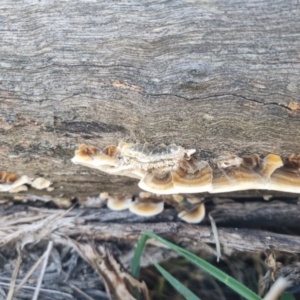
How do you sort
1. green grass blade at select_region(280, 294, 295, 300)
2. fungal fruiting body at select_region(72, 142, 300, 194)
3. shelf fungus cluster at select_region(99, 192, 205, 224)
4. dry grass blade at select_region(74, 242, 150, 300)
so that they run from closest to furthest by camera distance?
1. fungal fruiting body at select_region(72, 142, 300, 194)
2. green grass blade at select_region(280, 294, 295, 300)
3. dry grass blade at select_region(74, 242, 150, 300)
4. shelf fungus cluster at select_region(99, 192, 205, 224)

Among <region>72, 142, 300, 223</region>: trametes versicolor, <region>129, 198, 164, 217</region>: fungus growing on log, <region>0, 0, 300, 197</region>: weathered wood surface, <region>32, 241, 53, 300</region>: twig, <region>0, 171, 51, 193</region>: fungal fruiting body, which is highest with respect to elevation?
<region>0, 0, 300, 197</region>: weathered wood surface

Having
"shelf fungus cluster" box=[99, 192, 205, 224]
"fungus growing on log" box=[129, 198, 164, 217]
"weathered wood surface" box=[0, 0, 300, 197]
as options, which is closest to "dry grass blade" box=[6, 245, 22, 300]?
"shelf fungus cluster" box=[99, 192, 205, 224]

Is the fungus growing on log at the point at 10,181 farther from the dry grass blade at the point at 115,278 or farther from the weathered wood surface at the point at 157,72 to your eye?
the dry grass blade at the point at 115,278

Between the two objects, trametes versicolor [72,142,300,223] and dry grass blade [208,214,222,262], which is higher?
trametes versicolor [72,142,300,223]

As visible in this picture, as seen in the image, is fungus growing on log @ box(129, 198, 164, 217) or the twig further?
fungus growing on log @ box(129, 198, 164, 217)

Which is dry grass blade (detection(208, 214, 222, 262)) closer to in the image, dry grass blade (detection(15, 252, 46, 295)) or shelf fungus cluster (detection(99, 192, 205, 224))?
shelf fungus cluster (detection(99, 192, 205, 224))

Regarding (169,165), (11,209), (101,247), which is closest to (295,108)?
(169,165)

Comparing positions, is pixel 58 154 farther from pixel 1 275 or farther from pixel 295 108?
pixel 295 108

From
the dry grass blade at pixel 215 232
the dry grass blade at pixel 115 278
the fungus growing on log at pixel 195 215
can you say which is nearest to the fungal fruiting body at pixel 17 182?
the dry grass blade at pixel 115 278
